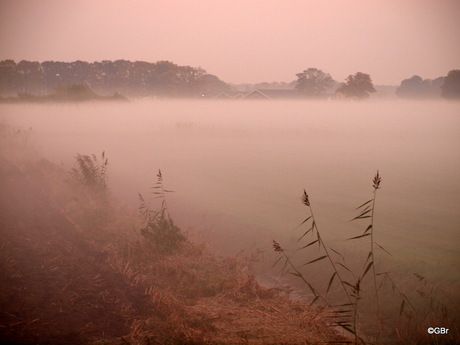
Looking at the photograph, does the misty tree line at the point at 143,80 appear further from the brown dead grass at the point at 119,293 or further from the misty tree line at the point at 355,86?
the brown dead grass at the point at 119,293

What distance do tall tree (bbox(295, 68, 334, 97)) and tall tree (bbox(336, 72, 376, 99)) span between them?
952 cm

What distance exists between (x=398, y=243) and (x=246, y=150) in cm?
1759

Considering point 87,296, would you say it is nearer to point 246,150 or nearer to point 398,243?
point 398,243

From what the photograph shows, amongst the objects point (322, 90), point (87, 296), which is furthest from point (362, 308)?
point (322, 90)

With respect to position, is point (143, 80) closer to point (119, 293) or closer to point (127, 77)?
point (127, 77)

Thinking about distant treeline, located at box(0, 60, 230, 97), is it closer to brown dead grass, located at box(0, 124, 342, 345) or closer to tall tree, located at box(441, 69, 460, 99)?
tall tree, located at box(441, 69, 460, 99)

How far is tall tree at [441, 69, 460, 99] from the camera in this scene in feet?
155

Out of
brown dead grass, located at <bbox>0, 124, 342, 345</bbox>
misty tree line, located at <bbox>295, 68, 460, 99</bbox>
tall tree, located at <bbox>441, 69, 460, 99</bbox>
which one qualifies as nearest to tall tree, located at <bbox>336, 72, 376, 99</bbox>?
misty tree line, located at <bbox>295, 68, 460, 99</bbox>

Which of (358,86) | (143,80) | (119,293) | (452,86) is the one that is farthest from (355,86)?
(119,293)

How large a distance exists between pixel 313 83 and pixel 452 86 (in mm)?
23545

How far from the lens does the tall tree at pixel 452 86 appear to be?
155 ft

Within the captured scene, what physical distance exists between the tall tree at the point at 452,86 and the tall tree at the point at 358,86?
352 inches

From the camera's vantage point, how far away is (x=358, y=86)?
55.9m

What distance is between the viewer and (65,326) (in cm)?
600
